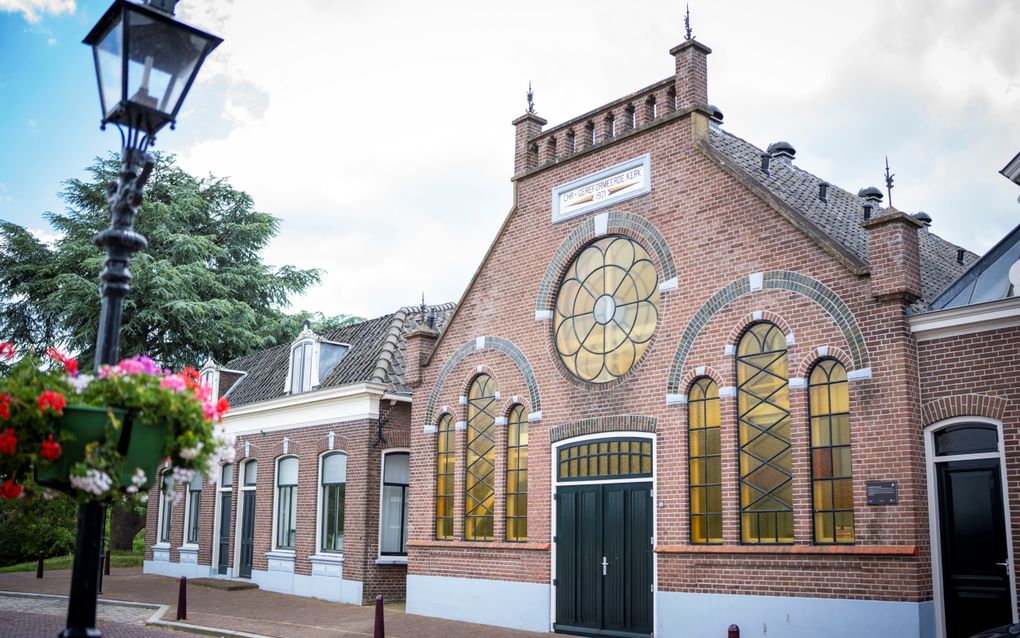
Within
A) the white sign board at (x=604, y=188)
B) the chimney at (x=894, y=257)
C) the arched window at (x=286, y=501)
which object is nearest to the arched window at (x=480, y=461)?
the white sign board at (x=604, y=188)

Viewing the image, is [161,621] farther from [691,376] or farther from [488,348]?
[691,376]

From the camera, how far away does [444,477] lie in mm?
20281

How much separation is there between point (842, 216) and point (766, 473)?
618cm

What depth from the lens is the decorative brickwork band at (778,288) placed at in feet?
43.8

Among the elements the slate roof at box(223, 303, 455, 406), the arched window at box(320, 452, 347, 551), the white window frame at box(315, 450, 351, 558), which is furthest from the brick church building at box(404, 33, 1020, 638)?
the white window frame at box(315, 450, 351, 558)

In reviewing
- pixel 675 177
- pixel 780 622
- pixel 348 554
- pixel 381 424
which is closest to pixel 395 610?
pixel 348 554

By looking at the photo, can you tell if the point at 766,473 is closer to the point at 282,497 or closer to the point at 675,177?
the point at 675,177

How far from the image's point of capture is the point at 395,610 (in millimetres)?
20609

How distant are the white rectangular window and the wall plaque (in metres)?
13.0

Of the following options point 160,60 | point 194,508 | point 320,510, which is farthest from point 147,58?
point 194,508

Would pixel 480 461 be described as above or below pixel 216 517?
above

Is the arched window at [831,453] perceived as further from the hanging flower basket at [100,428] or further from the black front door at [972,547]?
the hanging flower basket at [100,428]

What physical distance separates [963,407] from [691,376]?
169 inches

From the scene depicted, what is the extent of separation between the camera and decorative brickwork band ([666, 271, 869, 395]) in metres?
13.4
